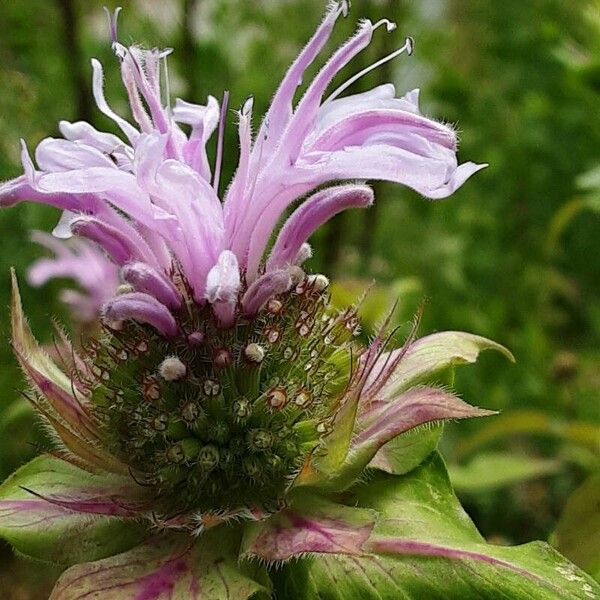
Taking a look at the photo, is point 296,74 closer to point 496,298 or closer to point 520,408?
point 520,408

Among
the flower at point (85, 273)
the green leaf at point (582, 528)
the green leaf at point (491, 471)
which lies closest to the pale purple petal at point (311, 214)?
the green leaf at point (582, 528)

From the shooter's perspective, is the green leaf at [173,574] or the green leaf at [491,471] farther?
the green leaf at [491,471]

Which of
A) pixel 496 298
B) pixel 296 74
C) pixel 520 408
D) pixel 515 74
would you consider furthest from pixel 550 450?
pixel 296 74

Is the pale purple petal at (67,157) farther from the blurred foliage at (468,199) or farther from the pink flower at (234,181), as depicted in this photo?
the blurred foliage at (468,199)

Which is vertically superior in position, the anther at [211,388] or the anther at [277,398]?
the anther at [277,398]

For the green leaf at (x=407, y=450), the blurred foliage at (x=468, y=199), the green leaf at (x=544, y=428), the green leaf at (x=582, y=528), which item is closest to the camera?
the green leaf at (x=407, y=450)

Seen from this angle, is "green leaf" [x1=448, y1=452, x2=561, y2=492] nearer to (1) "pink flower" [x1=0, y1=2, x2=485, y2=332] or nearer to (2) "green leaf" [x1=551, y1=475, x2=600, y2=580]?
(2) "green leaf" [x1=551, y1=475, x2=600, y2=580]

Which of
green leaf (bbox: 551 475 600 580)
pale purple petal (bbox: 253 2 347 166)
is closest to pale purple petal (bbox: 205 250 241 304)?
pale purple petal (bbox: 253 2 347 166)
